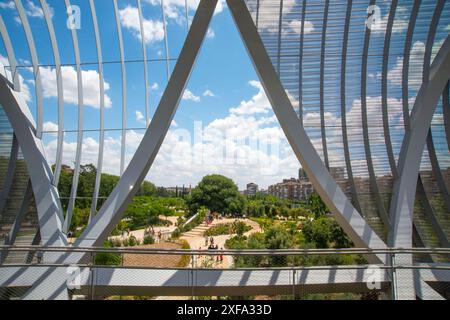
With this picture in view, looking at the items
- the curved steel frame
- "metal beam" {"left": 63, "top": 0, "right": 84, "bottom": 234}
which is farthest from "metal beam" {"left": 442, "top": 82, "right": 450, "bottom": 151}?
the curved steel frame

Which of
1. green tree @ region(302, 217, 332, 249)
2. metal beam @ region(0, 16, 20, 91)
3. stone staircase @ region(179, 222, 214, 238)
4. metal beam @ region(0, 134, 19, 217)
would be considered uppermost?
metal beam @ region(0, 16, 20, 91)

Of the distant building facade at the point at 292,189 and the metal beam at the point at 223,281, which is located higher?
the distant building facade at the point at 292,189

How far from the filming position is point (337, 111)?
457 inches

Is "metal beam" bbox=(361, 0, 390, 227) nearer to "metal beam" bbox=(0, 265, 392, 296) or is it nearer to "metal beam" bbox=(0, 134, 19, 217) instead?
"metal beam" bbox=(0, 265, 392, 296)

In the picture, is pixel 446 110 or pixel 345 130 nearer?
pixel 446 110

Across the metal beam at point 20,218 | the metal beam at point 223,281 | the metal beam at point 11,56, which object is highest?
the metal beam at point 11,56

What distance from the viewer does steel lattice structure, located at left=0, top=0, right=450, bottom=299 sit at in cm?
899

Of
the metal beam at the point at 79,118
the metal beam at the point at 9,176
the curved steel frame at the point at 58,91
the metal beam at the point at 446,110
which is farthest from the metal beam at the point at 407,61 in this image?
the metal beam at the point at 9,176

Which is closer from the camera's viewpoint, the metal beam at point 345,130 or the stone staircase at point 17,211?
the metal beam at point 345,130

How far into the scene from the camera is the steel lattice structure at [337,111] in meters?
8.99

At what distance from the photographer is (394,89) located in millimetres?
11227

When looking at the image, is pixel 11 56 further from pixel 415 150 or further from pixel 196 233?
pixel 196 233

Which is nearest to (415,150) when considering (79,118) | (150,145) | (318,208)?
(150,145)

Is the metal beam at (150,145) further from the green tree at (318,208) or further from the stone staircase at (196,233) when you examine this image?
the green tree at (318,208)
